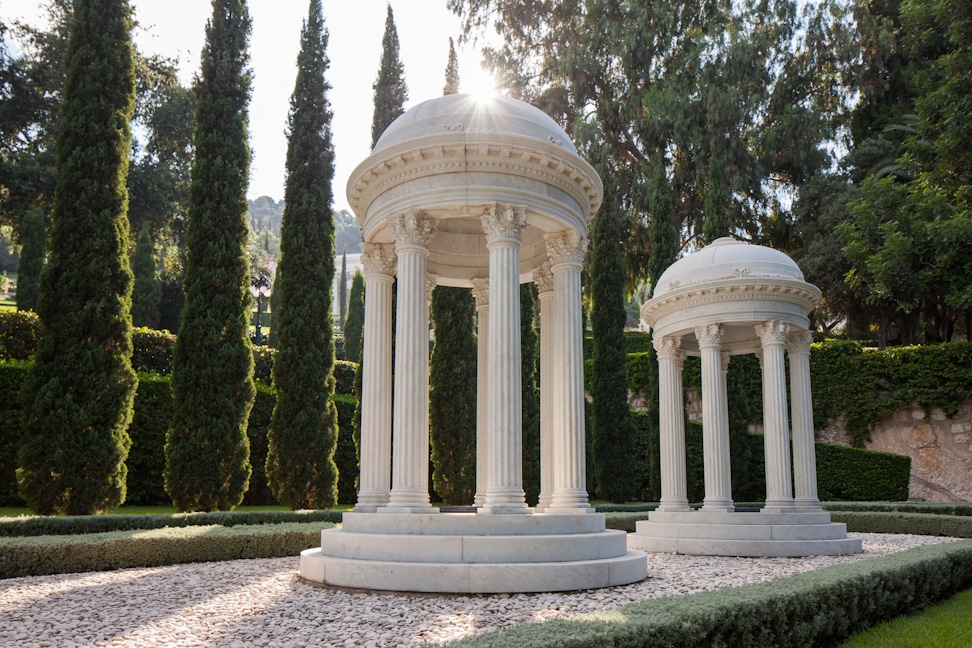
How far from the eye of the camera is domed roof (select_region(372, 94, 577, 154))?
13.2 m

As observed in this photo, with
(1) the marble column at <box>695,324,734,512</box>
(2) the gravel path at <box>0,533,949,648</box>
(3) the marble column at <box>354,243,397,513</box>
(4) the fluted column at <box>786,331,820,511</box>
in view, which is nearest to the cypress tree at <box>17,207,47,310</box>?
(2) the gravel path at <box>0,533,949,648</box>

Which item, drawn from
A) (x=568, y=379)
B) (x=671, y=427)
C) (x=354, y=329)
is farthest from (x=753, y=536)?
(x=354, y=329)

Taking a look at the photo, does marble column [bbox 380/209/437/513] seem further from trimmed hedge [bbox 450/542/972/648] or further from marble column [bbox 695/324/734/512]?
marble column [bbox 695/324/734/512]

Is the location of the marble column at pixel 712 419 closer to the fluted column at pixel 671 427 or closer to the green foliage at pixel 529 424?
the fluted column at pixel 671 427

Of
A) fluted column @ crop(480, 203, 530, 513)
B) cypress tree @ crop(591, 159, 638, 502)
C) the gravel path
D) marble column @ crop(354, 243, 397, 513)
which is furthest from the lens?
cypress tree @ crop(591, 159, 638, 502)

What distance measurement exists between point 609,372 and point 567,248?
16.6m

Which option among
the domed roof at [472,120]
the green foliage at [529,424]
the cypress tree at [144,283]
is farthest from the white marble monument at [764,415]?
the cypress tree at [144,283]

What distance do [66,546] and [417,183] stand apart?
29.5ft

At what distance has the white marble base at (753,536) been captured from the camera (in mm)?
16656

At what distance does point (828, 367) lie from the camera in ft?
103

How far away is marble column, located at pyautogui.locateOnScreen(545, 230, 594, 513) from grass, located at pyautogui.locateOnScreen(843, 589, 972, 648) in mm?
4803

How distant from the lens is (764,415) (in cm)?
1841

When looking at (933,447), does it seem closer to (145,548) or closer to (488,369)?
(488,369)

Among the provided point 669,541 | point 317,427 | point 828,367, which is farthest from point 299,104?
point 828,367
